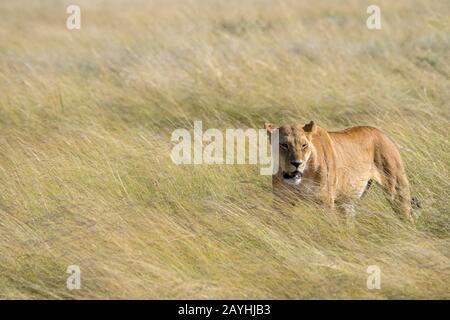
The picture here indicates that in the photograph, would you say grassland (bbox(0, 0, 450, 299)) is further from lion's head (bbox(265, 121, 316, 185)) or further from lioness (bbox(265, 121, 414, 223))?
lion's head (bbox(265, 121, 316, 185))

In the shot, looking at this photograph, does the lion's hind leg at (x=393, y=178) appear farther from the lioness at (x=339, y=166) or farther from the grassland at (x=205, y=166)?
the grassland at (x=205, y=166)

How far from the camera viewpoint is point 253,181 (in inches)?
299

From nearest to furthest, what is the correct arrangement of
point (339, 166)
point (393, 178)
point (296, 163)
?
point (296, 163), point (339, 166), point (393, 178)

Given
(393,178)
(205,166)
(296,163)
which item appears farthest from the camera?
(205,166)

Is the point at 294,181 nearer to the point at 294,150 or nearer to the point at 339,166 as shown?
the point at 294,150

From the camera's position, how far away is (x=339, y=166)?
7262 millimetres

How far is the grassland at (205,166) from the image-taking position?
5938mm

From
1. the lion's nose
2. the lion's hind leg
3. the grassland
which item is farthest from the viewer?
the lion's hind leg

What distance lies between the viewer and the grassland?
594 centimetres

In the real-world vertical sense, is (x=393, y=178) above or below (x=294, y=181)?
above

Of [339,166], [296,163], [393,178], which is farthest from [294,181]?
[393,178]

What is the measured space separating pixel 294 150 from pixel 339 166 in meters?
0.53

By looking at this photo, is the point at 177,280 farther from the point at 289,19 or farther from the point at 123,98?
the point at 289,19

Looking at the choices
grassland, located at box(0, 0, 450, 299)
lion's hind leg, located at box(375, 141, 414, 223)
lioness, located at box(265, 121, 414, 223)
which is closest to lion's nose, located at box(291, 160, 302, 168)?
lioness, located at box(265, 121, 414, 223)
